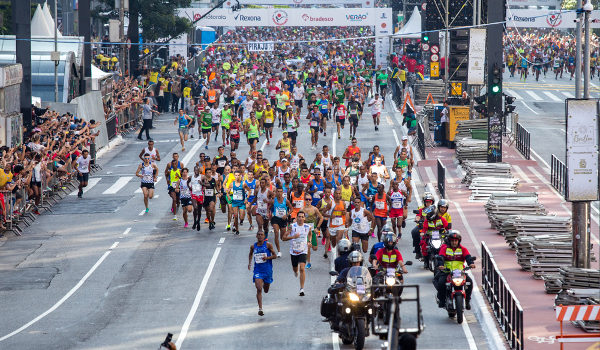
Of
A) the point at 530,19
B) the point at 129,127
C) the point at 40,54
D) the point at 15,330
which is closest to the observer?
the point at 15,330

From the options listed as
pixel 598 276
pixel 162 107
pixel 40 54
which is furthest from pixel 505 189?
pixel 162 107

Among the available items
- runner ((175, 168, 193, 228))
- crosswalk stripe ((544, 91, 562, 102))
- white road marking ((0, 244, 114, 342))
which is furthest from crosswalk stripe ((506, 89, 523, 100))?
white road marking ((0, 244, 114, 342))

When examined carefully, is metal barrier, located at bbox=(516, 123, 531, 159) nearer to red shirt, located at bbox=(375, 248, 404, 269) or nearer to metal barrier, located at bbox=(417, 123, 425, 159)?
metal barrier, located at bbox=(417, 123, 425, 159)

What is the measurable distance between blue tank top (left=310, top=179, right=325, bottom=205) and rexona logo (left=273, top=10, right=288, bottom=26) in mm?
53596

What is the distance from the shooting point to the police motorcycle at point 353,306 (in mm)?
17312

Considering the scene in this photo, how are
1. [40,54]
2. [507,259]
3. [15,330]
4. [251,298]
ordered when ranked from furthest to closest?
[40,54], [507,259], [251,298], [15,330]

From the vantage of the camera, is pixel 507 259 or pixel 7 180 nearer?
pixel 507 259

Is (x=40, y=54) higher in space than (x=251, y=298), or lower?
higher

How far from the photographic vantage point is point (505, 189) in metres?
32.4

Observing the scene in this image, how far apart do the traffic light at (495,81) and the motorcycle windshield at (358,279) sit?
18400 millimetres

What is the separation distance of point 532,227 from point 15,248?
1167 centimetres

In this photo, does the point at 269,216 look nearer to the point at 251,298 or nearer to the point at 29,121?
the point at 251,298

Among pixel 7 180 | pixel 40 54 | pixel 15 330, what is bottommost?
pixel 15 330

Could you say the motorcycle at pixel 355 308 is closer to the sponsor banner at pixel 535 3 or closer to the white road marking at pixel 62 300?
the white road marking at pixel 62 300
